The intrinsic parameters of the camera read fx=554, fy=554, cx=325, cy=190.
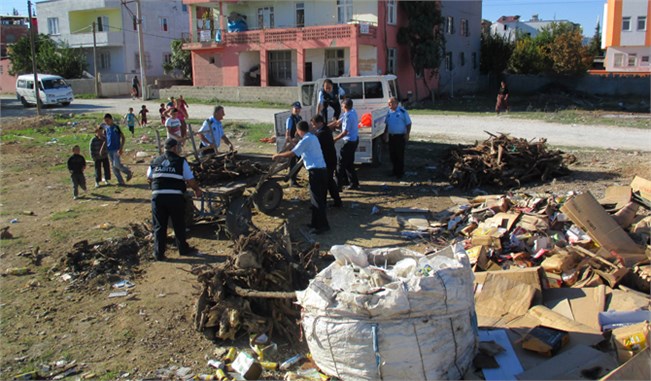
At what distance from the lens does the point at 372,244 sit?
7.87 m

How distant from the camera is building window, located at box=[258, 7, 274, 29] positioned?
3472 cm

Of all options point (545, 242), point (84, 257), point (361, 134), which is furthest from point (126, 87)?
point (545, 242)

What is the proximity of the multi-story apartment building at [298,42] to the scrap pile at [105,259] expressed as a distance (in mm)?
23599

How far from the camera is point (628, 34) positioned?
149 feet

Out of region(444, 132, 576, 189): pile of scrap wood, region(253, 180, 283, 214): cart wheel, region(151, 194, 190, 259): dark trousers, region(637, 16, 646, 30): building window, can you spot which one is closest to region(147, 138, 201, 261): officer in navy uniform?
region(151, 194, 190, 259): dark trousers

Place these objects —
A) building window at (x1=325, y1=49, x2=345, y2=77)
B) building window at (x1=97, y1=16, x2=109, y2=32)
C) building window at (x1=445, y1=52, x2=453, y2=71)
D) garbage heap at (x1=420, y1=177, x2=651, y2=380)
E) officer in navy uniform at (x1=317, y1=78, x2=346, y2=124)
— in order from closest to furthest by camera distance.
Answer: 1. garbage heap at (x1=420, y1=177, x2=651, y2=380)
2. officer in navy uniform at (x1=317, y1=78, x2=346, y2=124)
3. building window at (x1=325, y1=49, x2=345, y2=77)
4. building window at (x1=445, y1=52, x2=453, y2=71)
5. building window at (x1=97, y1=16, x2=109, y2=32)

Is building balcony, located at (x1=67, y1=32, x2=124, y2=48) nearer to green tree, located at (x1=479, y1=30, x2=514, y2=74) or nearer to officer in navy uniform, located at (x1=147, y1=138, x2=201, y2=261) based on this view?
green tree, located at (x1=479, y1=30, x2=514, y2=74)

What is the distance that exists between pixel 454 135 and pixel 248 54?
67.9 ft

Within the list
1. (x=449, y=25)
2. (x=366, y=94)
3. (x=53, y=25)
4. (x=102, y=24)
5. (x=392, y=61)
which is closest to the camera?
(x=366, y=94)

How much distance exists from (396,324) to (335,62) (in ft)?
98.0

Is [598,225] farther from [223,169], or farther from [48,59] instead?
[48,59]

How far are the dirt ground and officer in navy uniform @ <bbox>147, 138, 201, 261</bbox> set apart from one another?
39cm

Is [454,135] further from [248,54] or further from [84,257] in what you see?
[248,54]

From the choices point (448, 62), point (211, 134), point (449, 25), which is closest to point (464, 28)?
point (449, 25)
